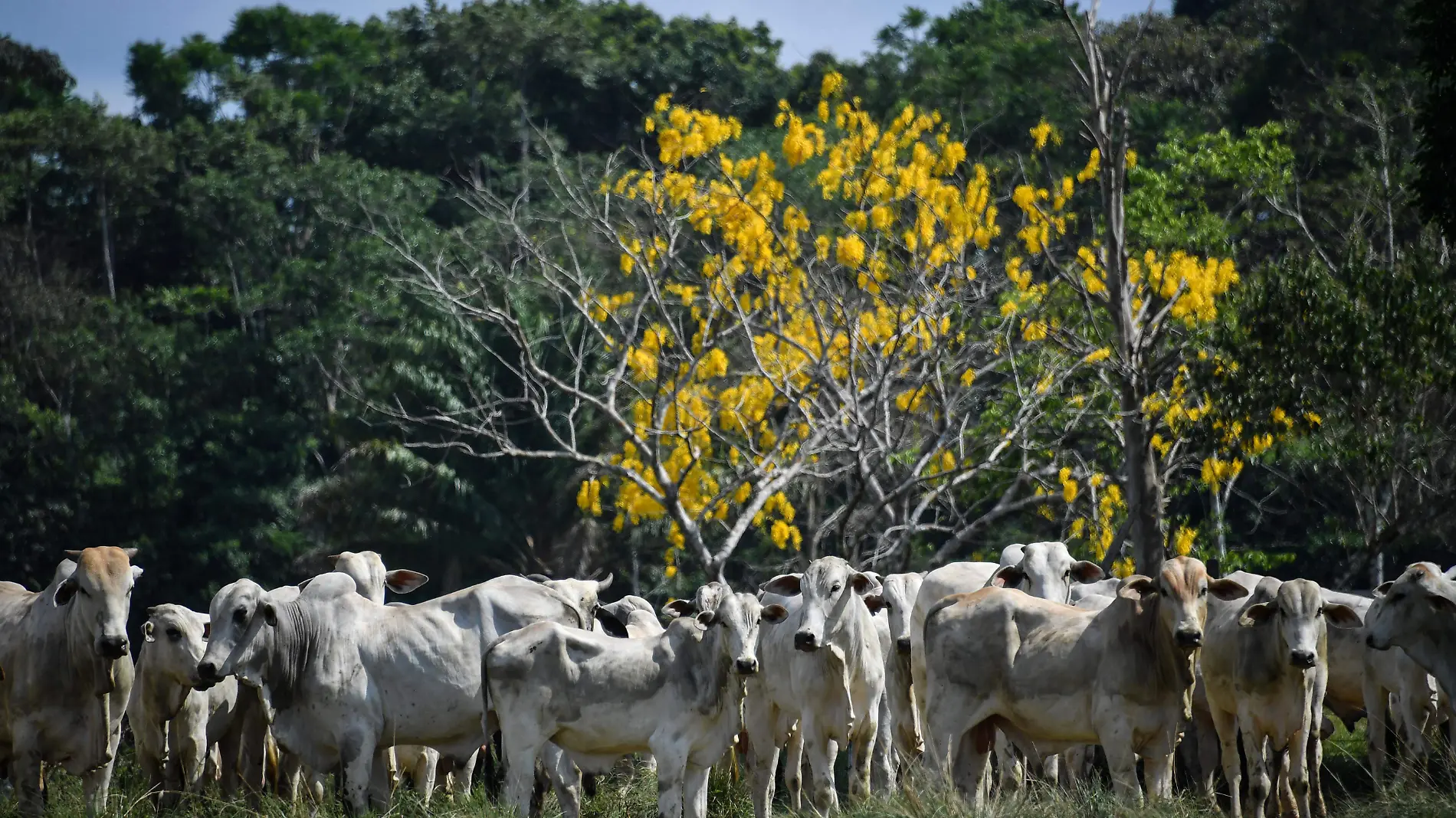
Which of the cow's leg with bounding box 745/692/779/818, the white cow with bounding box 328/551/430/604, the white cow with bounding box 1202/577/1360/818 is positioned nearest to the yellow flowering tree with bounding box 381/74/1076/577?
the white cow with bounding box 328/551/430/604

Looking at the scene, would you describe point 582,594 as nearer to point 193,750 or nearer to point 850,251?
point 193,750

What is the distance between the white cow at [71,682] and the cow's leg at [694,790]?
3.82 metres

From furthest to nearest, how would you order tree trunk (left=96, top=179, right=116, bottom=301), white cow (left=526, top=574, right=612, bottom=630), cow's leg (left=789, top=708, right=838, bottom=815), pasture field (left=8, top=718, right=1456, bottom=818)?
tree trunk (left=96, top=179, right=116, bottom=301), white cow (left=526, top=574, right=612, bottom=630), cow's leg (left=789, top=708, right=838, bottom=815), pasture field (left=8, top=718, right=1456, bottom=818)

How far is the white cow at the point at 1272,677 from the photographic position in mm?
10578

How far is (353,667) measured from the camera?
11188 millimetres

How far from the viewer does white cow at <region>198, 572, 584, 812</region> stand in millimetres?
11023

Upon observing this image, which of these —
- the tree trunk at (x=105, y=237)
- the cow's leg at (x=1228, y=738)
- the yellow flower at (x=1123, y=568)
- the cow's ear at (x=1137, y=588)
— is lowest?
the cow's leg at (x=1228, y=738)

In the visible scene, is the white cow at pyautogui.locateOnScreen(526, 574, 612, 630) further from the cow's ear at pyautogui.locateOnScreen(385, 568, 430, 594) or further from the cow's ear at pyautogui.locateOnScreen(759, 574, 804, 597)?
the cow's ear at pyautogui.locateOnScreen(759, 574, 804, 597)

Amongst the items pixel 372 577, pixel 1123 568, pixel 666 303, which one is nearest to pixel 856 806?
pixel 372 577

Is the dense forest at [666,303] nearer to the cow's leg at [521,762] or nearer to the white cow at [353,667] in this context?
the white cow at [353,667]

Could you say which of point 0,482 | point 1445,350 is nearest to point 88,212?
point 0,482

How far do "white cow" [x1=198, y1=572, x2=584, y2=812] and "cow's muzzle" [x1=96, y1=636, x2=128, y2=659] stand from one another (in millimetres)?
580

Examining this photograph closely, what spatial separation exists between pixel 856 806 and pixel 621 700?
162 cm

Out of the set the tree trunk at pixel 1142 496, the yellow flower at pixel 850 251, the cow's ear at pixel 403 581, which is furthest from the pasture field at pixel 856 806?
the yellow flower at pixel 850 251
